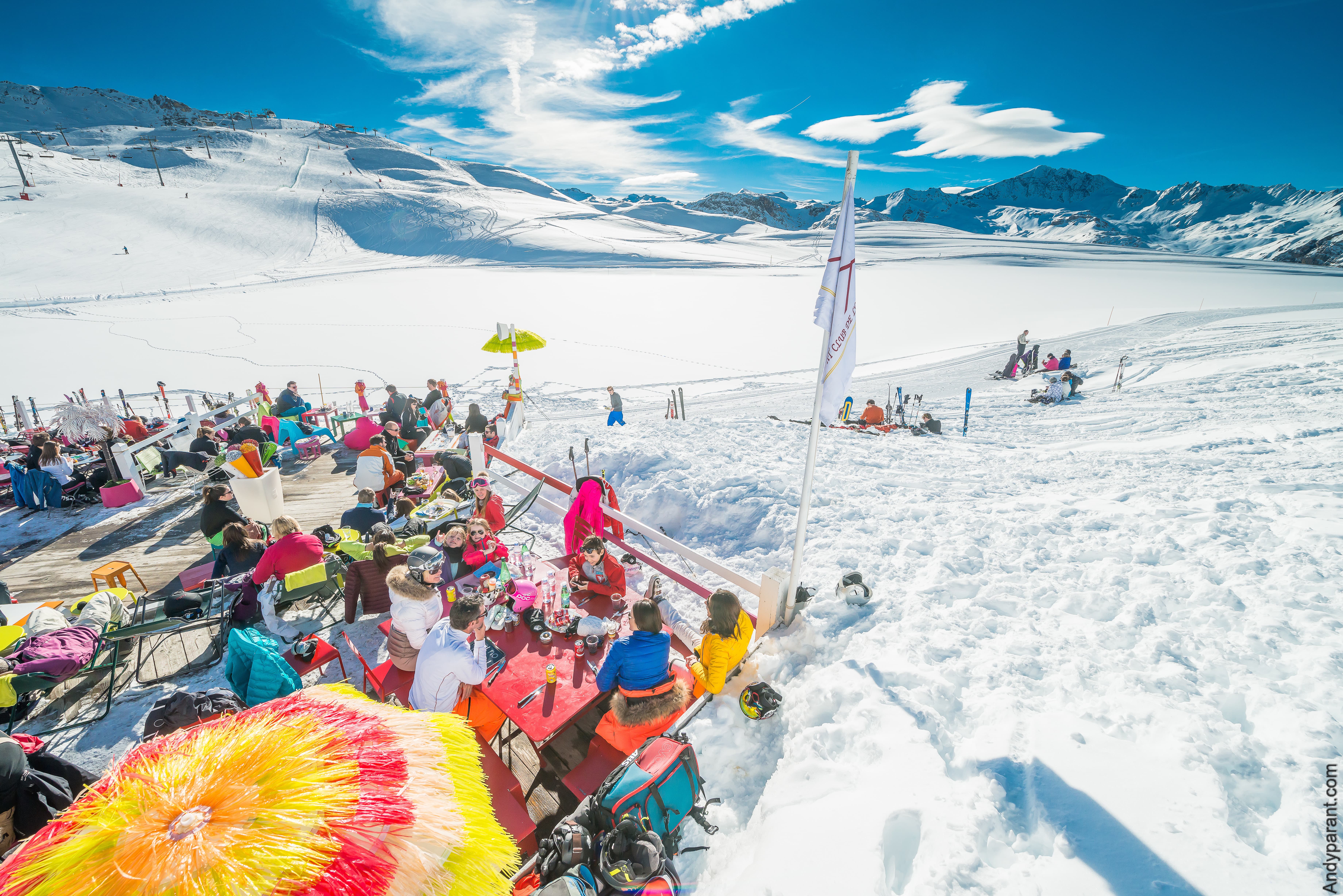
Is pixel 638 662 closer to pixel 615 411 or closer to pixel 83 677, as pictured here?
pixel 83 677

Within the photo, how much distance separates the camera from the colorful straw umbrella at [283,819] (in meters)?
1.20

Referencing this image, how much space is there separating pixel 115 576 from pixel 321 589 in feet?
8.52

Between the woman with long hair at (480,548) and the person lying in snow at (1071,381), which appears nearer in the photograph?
the woman with long hair at (480,548)

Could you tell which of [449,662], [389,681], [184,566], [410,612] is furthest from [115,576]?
[449,662]

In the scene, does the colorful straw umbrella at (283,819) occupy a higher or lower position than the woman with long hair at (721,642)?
higher

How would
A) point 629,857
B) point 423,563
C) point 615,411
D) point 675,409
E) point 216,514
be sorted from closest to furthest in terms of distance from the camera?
point 629,857 < point 423,563 < point 216,514 < point 615,411 < point 675,409

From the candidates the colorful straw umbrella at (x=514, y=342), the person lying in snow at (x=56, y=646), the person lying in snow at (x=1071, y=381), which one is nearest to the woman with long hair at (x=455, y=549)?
the person lying in snow at (x=56, y=646)

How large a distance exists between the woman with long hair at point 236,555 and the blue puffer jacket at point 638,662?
452cm

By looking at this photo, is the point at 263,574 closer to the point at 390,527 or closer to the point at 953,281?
the point at 390,527

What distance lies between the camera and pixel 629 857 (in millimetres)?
2785

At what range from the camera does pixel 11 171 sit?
68875mm

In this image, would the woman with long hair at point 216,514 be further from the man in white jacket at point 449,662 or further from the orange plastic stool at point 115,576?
the man in white jacket at point 449,662

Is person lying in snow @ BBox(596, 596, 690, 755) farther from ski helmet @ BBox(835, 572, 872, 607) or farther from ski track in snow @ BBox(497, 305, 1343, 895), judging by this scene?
ski helmet @ BBox(835, 572, 872, 607)

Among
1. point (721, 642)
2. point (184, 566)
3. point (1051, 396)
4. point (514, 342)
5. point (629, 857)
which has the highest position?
point (514, 342)
